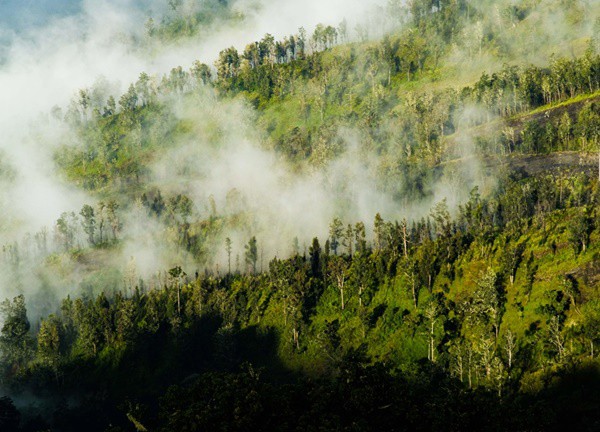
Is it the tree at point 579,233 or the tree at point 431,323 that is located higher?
the tree at point 579,233

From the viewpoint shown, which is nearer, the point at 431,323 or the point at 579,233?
the point at 431,323

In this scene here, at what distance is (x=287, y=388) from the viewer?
225ft

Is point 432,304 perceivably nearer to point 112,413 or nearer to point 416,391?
point 416,391

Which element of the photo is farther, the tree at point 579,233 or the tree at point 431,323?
the tree at point 579,233

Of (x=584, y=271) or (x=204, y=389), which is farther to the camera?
(x=584, y=271)

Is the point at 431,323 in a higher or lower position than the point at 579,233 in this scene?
lower

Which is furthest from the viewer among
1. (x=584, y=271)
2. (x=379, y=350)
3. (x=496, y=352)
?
(x=379, y=350)

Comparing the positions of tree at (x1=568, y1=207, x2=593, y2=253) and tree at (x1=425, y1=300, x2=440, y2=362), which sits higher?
tree at (x1=568, y1=207, x2=593, y2=253)

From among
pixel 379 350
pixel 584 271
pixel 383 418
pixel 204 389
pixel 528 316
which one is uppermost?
pixel 204 389

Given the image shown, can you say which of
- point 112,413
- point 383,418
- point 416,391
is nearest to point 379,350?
point 112,413

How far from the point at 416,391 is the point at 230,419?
30642 mm

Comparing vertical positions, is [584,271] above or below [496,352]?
above

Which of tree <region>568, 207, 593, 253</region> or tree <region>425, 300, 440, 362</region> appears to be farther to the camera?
tree <region>568, 207, 593, 253</region>

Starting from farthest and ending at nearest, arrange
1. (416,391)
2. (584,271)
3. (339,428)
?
(584,271)
(416,391)
(339,428)
